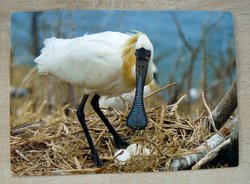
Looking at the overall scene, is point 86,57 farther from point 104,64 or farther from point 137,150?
point 137,150

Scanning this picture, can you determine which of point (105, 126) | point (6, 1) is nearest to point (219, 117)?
point (105, 126)

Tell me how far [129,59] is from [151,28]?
0.31ft

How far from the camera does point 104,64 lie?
2074 millimetres

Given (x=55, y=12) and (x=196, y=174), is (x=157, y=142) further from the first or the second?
(x=55, y=12)

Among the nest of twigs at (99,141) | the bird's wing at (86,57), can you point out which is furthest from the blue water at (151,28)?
the nest of twigs at (99,141)

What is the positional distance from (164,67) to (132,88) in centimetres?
10

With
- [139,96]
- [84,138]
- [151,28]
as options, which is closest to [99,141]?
[84,138]

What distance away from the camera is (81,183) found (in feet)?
6.75

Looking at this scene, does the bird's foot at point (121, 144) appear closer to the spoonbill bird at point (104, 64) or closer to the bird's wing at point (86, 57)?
the spoonbill bird at point (104, 64)

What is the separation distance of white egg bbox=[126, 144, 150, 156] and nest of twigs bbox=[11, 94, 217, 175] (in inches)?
A: 0.4

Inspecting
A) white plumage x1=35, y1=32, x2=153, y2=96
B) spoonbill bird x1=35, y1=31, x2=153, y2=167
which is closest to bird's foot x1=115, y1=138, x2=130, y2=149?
spoonbill bird x1=35, y1=31, x2=153, y2=167

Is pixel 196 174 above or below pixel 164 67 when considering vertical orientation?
below

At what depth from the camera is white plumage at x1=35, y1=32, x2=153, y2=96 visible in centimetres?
207

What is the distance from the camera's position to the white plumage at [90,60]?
81.5 inches
